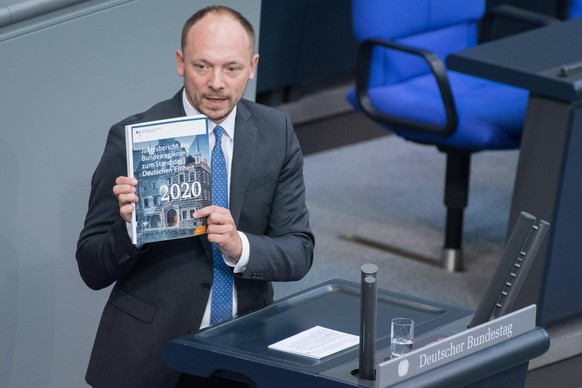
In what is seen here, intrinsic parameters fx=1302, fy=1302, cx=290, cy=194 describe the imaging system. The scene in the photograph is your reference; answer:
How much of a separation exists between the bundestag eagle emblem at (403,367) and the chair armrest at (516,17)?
3.50 meters

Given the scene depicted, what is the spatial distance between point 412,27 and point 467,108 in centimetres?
47

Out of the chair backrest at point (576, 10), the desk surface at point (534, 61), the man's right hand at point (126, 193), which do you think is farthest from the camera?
the chair backrest at point (576, 10)

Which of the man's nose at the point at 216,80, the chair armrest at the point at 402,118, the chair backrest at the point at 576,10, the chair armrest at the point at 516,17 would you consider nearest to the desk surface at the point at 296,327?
the man's nose at the point at 216,80

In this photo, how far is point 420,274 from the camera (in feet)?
17.5

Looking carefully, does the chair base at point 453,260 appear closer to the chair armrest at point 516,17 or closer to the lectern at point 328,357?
the chair armrest at point 516,17

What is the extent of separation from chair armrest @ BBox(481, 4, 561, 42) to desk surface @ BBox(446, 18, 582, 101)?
2.44 ft

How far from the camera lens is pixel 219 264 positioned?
2725mm

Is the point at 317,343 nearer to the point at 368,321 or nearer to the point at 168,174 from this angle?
the point at 368,321

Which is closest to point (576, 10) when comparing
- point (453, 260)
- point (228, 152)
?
point (453, 260)

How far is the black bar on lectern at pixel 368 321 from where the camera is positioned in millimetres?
2311

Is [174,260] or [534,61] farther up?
[534,61]

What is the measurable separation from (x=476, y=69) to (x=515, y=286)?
2051mm

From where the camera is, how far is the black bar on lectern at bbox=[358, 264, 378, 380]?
2311 mm

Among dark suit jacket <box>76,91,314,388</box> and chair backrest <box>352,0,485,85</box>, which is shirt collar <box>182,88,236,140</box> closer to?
dark suit jacket <box>76,91,314,388</box>
